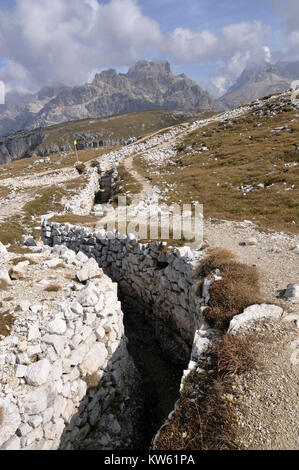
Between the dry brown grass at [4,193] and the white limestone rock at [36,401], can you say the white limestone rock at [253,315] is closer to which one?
the white limestone rock at [36,401]

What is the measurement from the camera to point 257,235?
14812mm

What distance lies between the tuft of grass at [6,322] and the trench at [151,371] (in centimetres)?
741

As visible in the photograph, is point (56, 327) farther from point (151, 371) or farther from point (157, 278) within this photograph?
point (151, 371)

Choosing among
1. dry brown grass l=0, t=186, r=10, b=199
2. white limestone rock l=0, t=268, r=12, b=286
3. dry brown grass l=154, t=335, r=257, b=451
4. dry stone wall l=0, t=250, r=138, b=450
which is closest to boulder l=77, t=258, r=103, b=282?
dry stone wall l=0, t=250, r=138, b=450

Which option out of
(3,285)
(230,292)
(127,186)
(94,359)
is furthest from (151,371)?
(127,186)

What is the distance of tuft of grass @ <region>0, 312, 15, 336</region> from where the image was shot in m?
8.36

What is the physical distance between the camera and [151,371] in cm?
1403

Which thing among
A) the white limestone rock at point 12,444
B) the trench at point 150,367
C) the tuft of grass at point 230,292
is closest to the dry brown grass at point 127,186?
the trench at point 150,367

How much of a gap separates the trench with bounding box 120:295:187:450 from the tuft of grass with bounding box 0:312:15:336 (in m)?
7.41

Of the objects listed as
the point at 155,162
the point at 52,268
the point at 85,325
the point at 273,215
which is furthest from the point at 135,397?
the point at 155,162

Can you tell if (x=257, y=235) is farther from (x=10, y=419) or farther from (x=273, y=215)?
(x=10, y=419)

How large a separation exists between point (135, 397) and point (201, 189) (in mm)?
22129

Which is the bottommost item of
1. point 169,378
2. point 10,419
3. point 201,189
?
point 169,378

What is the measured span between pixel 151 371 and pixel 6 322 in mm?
8660
